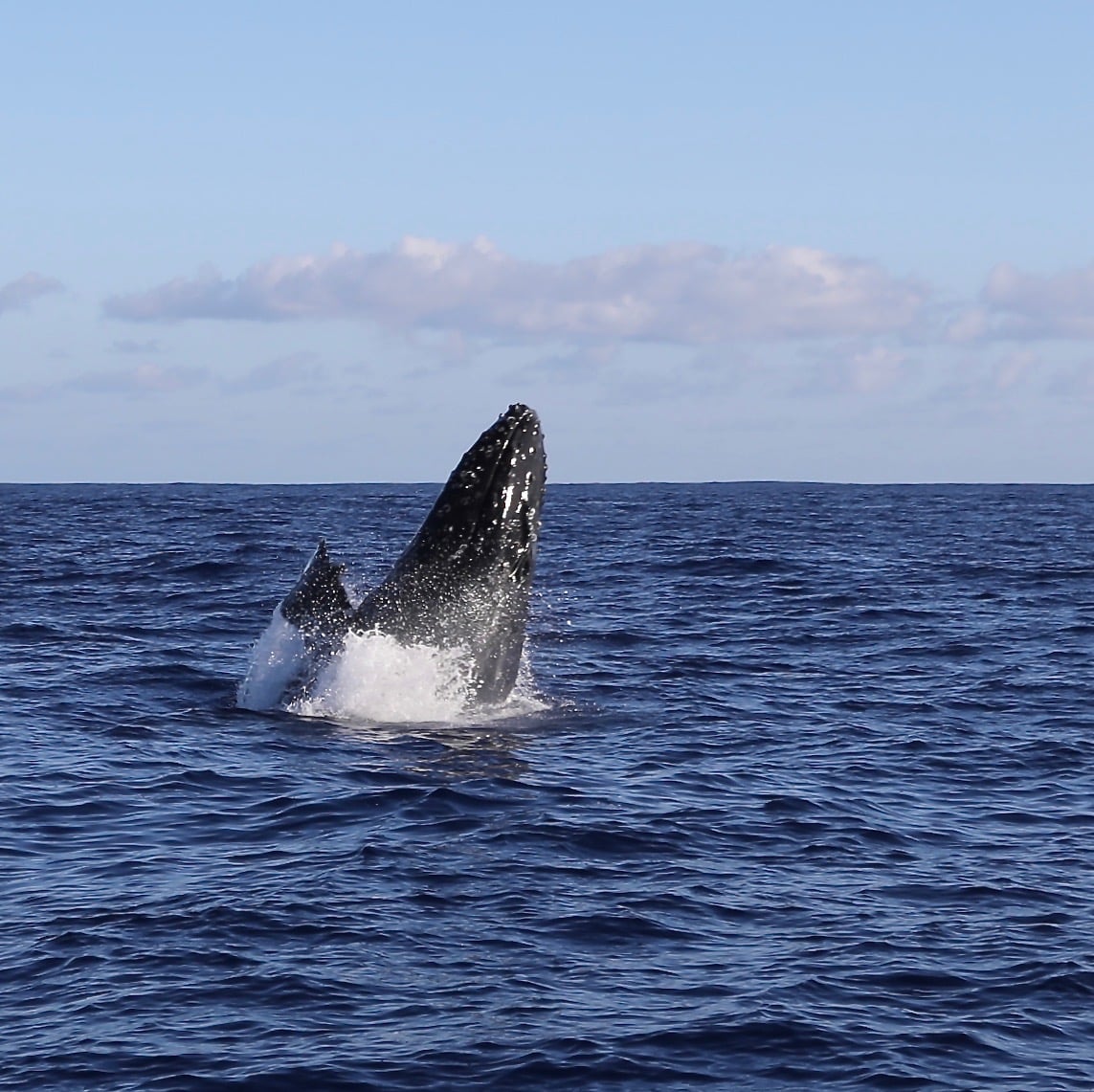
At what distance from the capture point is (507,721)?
20922 mm

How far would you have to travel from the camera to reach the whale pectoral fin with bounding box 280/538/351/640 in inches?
806

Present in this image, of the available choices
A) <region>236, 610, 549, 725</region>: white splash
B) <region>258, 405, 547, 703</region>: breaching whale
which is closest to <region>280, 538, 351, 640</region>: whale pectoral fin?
<region>258, 405, 547, 703</region>: breaching whale

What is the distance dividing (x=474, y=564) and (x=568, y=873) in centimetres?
615

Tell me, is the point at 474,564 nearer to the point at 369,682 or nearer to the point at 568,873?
the point at 369,682

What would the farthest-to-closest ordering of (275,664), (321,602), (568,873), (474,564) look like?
(275,664)
(321,602)
(474,564)
(568,873)

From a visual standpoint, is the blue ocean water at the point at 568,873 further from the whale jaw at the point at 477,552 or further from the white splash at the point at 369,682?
the whale jaw at the point at 477,552

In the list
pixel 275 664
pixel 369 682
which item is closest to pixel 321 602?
pixel 369 682

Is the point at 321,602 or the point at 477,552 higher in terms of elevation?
the point at 477,552

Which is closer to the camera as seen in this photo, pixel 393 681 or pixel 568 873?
pixel 568 873

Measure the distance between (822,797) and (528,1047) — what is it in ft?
24.7

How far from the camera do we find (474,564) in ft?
65.4

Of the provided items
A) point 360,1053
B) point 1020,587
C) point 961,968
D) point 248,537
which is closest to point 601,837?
point 961,968

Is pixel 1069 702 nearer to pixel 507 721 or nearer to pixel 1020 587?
pixel 507 721

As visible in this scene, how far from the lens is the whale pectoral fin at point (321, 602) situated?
20484mm
